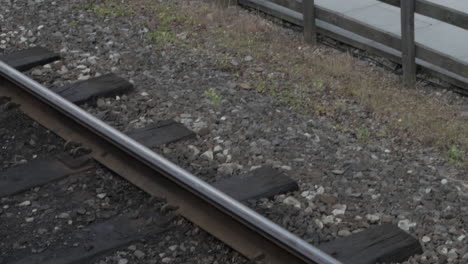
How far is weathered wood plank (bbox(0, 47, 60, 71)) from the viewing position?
27.7 ft

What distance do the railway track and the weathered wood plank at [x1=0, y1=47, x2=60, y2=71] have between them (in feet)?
Answer: 1.77

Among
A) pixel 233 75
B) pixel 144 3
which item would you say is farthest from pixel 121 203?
pixel 144 3

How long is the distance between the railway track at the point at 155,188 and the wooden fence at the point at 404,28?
2576 millimetres

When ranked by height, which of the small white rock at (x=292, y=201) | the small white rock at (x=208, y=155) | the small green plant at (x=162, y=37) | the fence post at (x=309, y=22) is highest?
the small white rock at (x=292, y=201)

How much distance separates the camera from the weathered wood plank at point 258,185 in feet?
20.2

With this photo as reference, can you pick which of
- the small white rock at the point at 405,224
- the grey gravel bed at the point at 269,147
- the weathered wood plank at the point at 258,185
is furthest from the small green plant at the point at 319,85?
the small white rock at the point at 405,224

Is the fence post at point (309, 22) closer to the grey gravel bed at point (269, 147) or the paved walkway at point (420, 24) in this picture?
the paved walkway at point (420, 24)

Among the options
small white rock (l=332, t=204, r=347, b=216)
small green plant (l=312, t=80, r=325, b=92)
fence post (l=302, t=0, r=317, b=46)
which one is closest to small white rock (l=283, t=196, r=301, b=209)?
small white rock (l=332, t=204, r=347, b=216)

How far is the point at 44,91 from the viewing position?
23.8 feet

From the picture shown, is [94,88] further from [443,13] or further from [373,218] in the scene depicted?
[443,13]

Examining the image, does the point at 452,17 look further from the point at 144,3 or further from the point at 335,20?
the point at 144,3

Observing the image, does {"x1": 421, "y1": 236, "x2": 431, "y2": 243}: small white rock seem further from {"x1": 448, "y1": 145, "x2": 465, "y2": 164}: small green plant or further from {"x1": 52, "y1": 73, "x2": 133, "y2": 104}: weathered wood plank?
{"x1": 52, "y1": 73, "x2": 133, "y2": 104}: weathered wood plank

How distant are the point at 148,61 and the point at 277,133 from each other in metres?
1.94

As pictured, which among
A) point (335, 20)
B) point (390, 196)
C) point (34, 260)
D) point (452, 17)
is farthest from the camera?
point (335, 20)
